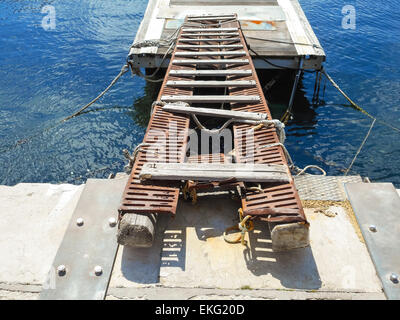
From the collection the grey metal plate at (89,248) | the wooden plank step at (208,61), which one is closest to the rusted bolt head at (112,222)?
the grey metal plate at (89,248)

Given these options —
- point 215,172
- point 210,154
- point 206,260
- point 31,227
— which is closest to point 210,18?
point 210,154

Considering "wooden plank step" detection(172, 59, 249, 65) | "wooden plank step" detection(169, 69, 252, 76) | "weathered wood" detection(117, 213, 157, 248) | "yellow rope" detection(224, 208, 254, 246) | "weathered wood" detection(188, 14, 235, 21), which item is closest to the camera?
"weathered wood" detection(117, 213, 157, 248)

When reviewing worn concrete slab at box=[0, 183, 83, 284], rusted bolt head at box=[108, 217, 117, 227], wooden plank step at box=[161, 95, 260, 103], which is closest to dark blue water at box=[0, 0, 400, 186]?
wooden plank step at box=[161, 95, 260, 103]

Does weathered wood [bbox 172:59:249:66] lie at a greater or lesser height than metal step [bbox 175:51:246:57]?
lesser

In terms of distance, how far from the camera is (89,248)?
587 cm

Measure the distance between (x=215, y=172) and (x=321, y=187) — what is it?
8.35 feet

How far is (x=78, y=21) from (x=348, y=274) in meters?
25.7

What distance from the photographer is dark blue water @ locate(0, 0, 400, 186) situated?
12352 millimetres

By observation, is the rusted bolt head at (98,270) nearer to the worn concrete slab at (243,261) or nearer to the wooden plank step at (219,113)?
the worn concrete slab at (243,261)

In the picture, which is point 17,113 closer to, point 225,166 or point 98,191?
point 98,191

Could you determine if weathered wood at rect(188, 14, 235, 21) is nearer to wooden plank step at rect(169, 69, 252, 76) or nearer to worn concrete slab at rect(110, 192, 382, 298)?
wooden plank step at rect(169, 69, 252, 76)

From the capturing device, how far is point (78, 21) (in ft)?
80.8

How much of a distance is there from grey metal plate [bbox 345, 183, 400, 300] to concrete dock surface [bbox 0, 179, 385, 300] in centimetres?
16

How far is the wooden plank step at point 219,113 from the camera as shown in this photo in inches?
336
